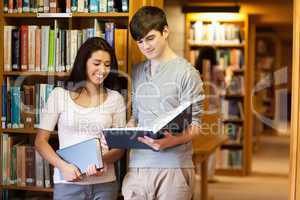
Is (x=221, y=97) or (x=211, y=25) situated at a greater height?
(x=211, y=25)

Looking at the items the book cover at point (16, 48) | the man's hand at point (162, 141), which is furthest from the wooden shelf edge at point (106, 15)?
the man's hand at point (162, 141)

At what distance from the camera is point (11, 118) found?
3.10 m

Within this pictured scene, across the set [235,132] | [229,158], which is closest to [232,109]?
[235,132]

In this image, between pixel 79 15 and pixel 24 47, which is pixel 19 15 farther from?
pixel 79 15

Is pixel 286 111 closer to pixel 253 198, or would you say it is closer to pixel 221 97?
pixel 221 97

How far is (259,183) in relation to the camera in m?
6.44

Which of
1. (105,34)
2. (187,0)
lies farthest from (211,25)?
(105,34)

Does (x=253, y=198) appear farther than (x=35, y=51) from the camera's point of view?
Yes

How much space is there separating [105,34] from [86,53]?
0.38 metres

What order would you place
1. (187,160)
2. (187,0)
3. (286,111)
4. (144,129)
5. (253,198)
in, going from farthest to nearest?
1. (286,111)
2. (187,0)
3. (253,198)
4. (187,160)
5. (144,129)

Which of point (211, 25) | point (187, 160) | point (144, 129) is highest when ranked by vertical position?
point (211, 25)

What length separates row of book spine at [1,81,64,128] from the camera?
307 cm

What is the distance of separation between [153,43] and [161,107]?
30 cm

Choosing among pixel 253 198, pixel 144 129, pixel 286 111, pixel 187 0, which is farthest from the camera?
pixel 286 111
